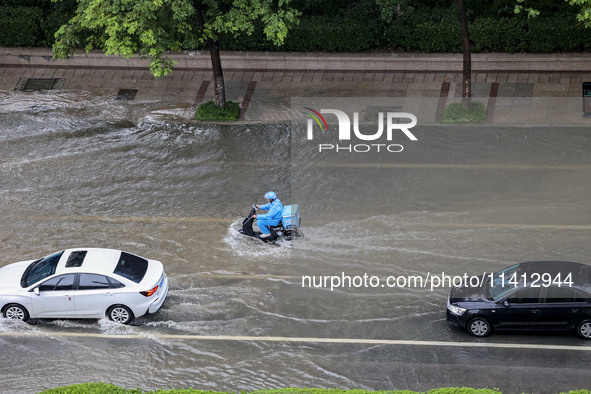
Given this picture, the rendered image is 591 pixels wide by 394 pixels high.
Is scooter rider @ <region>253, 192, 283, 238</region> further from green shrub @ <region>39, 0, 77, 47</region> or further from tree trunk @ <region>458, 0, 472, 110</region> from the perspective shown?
green shrub @ <region>39, 0, 77, 47</region>

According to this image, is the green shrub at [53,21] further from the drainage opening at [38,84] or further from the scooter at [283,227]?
the scooter at [283,227]

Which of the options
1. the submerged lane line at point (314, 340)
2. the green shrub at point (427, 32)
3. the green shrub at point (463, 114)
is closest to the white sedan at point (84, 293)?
the submerged lane line at point (314, 340)

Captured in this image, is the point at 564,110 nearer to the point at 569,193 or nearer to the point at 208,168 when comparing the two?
the point at 569,193

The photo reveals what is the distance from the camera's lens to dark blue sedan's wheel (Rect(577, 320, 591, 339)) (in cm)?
1515

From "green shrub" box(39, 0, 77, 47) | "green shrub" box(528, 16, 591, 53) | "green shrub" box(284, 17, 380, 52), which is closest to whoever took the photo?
"green shrub" box(528, 16, 591, 53)

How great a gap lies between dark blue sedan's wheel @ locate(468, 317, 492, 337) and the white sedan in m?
6.17

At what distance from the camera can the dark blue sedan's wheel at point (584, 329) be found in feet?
49.7

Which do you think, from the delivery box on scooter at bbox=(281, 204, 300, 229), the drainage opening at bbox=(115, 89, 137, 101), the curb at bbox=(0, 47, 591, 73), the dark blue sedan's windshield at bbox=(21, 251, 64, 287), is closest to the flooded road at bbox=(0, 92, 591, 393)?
the delivery box on scooter at bbox=(281, 204, 300, 229)

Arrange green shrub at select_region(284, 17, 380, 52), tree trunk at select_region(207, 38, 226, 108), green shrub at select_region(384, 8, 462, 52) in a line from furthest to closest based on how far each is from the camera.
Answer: green shrub at select_region(284, 17, 380, 52)
green shrub at select_region(384, 8, 462, 52)
tree trunk at select_region(207, 38, 226, 108)

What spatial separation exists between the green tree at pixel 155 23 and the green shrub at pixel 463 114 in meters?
5.23

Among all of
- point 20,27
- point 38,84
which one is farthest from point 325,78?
point 20,27

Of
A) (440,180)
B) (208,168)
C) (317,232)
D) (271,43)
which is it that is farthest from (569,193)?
(271,43)

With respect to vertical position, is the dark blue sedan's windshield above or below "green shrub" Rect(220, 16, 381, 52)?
below

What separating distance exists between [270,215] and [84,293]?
4.64 metres
